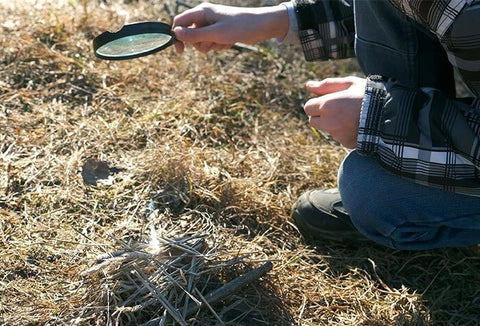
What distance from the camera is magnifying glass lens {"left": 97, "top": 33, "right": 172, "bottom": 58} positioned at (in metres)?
1.81

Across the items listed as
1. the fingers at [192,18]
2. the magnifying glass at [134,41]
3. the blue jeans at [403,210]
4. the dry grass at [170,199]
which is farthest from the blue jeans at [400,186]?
the magnifying glass at [134,41]

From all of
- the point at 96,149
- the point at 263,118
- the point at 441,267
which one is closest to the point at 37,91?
the point at 96,149

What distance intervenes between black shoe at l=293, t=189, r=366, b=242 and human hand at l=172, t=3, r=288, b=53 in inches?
18.4

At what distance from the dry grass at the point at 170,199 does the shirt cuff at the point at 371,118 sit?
0.35 metres

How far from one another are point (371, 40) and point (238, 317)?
777mm

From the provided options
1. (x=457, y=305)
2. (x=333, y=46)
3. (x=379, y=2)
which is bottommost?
(x=457, y=305)

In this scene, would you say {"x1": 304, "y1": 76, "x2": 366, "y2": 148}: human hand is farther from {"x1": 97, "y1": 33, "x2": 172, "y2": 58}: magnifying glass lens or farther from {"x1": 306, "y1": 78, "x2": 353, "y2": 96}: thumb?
{"x1": 97, "y1": 33, "x2": 172, "y2": 58}: magnifying glass lens

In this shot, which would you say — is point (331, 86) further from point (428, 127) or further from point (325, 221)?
point (325, 221)

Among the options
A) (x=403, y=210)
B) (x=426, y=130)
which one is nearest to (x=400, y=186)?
(x=403, y=210)

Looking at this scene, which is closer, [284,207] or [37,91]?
[284,207]

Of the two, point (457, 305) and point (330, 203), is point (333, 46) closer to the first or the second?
point (330, 203)

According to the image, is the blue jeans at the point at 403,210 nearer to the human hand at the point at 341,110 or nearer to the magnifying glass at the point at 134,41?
the human hand at the point at 341,110

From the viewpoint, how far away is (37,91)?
7.49 ft

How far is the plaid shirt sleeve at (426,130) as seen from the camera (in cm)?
152
